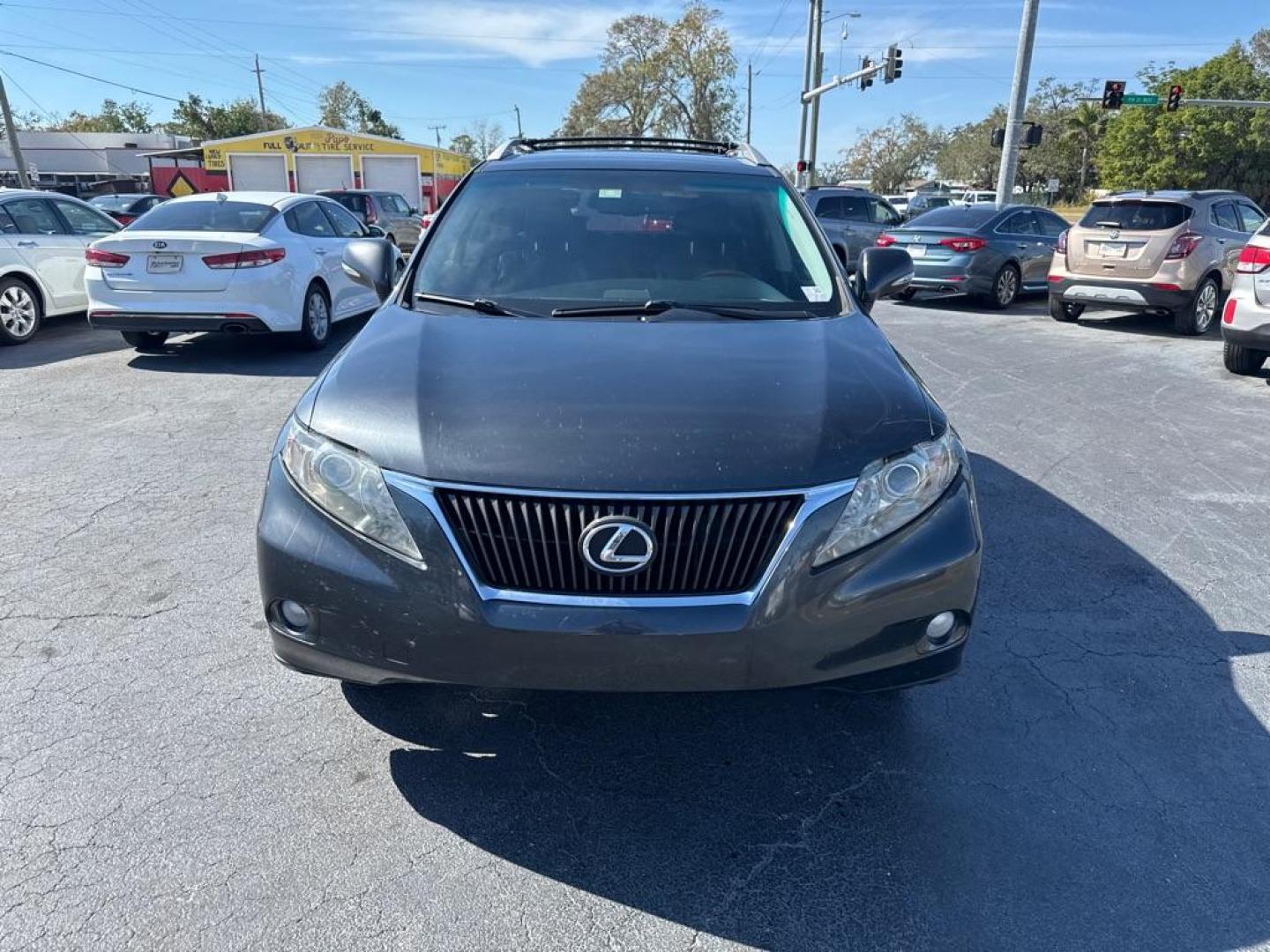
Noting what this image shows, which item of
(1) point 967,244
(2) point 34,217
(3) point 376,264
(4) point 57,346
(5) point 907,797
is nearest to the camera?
(5) point 907,797

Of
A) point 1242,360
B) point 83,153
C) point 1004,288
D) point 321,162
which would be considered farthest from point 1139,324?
point 83,153

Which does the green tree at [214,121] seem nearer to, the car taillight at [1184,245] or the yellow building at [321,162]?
the yellow building at [321,162]

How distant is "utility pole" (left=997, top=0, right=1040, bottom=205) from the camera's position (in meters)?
17.7

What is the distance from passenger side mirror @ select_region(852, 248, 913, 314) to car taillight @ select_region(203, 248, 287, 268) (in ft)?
19.7

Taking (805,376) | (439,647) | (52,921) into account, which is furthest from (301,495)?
(805,376)

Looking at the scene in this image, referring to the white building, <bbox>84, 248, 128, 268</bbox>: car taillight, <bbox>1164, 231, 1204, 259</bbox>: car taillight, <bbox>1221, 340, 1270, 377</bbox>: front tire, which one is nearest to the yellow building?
the white building

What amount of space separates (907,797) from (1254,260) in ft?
23.7

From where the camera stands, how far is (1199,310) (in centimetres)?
1094

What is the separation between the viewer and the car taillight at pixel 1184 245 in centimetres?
1059

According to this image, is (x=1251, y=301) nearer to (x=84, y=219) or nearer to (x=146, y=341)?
(x=146, y=341)

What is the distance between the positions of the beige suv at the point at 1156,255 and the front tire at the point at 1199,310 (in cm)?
1

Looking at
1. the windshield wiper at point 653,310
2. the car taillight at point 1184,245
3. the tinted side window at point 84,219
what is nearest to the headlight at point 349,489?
the windshield wiper at point 653,310

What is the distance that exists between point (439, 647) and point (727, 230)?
2260 mm

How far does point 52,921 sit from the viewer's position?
81.6 inches
